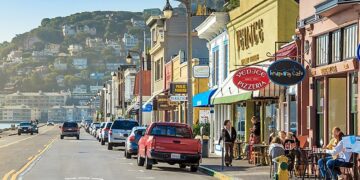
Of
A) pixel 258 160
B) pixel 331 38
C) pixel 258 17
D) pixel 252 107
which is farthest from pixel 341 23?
pixel 252 107

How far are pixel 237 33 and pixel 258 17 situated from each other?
4365mm

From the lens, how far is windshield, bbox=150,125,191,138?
30.4 m

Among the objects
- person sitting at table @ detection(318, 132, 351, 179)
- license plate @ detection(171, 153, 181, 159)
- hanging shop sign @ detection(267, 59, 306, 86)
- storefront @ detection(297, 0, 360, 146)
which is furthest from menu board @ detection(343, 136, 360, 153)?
license plate @ detection(171, 153, 181, 159)

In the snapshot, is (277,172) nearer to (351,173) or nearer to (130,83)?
(351,173)

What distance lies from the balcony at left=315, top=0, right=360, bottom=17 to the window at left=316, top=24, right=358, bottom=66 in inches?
22.5

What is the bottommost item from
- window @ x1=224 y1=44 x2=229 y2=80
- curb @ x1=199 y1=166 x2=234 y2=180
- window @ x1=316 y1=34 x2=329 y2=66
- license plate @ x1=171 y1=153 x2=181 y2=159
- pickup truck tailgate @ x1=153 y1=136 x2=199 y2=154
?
curb @ x1=199 y1=166 x2=234 y2=180

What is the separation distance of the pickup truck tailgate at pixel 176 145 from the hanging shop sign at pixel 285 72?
7.56 meters

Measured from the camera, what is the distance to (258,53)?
3416 centimetres

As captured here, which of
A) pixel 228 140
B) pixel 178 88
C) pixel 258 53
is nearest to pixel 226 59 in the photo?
pixel 178 88

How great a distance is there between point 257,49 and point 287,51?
6199mm

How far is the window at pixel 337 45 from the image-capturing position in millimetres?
22375

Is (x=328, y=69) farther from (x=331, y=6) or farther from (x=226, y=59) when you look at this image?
(x=226, y=59)

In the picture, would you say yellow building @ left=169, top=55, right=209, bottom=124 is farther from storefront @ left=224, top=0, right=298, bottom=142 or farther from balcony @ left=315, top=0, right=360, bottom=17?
balcony @ left=315, top=0, right=360, bottom=17

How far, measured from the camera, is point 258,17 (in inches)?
1344
